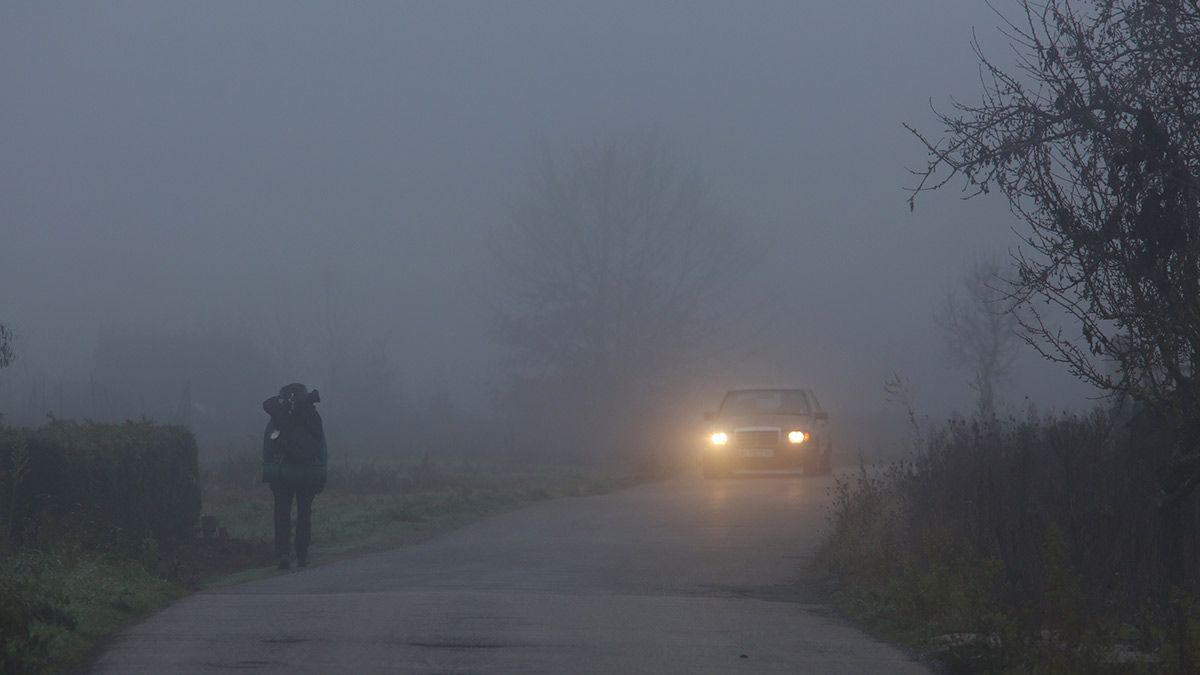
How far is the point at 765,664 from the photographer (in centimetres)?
818

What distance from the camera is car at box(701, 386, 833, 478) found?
29.9 meters

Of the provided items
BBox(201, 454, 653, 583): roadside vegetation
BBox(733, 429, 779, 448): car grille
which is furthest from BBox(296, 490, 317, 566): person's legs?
BBox(733, 429, 779, 448): car grille

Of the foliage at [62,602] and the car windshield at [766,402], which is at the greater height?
the car windshield at [766,402]

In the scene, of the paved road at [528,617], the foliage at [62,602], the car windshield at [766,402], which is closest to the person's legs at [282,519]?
the paved road at [528,617]

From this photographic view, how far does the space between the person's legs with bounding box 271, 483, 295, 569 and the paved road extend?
71 cm

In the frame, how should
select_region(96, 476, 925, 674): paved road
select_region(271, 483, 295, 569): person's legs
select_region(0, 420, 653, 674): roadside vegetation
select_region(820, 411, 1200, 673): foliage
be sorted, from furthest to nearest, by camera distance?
1. select_region(271, 483, 295, 569): person's legs
2. select_region(0, 420, 653, 674): roadside vegetation
3. select_region(96, 476, 925, 674): paved road
4. select_region(820, 411, 1200, 673): foliage

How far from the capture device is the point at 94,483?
14133mm

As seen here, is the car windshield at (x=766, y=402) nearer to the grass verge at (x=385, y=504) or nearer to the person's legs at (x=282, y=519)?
the grass verge at (x=385, y=504)

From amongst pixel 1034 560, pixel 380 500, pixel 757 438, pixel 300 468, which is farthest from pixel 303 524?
pixel 757 438

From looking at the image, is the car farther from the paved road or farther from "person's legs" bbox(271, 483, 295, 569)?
"person's legs" bbox(271, 483, 295, 569)

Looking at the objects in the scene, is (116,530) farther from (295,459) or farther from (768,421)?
(768,421)

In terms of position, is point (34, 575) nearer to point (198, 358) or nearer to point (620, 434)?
point (620, 434)

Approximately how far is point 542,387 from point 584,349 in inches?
87.2

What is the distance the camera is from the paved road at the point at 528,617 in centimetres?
816
